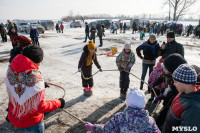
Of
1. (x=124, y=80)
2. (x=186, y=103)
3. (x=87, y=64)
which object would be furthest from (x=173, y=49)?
(x=186, y=103)

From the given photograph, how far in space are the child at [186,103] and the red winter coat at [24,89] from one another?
1.55 meters

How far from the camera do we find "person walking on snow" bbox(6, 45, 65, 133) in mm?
1626

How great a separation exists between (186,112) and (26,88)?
5.78ft

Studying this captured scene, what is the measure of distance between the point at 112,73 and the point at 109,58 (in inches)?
95.3

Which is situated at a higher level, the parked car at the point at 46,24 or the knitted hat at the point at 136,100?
the parked car at the point at 46,24

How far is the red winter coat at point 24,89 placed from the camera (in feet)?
5.33

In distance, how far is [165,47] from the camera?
4.37m

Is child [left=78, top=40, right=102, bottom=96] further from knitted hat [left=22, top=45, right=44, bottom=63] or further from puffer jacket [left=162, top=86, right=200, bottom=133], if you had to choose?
puffer jacket [left=162, top=86, right=200, bottom=133]

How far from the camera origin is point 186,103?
138 centimetres

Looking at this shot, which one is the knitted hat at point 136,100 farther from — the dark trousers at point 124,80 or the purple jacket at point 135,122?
the dark trousers at point 124,80

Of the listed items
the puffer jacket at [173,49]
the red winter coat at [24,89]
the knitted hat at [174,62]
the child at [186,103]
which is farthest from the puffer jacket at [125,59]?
the red winter coat at [24,89]

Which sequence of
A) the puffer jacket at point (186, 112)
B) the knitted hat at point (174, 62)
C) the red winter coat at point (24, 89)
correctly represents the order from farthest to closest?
the knitted hat at point (174, 62)
the red winter coat at point (24, 89)
the puffer jacket at point (186, 112)

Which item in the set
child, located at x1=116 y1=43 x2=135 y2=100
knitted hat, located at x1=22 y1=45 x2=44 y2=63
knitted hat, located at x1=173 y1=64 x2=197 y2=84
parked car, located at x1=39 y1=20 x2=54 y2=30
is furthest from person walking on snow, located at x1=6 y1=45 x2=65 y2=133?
parked car, located at x1=39 y1=20 x2=54 y2=30

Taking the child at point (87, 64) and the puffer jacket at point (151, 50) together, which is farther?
the puffer jacket at point (151, 50)
